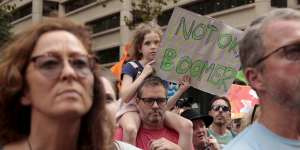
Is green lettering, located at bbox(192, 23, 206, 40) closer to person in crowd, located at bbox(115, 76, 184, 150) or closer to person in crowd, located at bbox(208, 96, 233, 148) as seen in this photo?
person in crowd, located at bbox(115, 76, 184, 150)

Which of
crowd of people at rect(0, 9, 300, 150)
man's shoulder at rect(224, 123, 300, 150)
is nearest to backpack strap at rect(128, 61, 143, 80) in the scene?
crowd of people at rect(0, 9, 300, 150)

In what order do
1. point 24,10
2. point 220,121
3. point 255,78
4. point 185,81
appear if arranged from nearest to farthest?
point 255,78 < point 185,81 < point 220,121 < point 24,10

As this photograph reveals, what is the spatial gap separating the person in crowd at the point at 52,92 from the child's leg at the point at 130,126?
5.23 ft

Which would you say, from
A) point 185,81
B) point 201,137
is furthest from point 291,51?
point 201,137

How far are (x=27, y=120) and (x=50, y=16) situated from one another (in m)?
0.50

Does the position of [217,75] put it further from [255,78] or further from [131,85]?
[255,78]

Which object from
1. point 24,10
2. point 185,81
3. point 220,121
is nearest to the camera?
point 185,81

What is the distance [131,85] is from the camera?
4.63m

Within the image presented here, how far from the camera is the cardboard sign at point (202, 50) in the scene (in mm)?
5105

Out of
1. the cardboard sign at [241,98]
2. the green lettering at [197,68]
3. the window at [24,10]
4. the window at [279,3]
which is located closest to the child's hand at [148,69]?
the green lettering at [197,68]

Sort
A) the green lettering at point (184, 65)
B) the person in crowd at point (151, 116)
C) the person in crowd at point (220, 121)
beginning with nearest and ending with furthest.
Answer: the person in crowd at point (151, 116), the green lettering at point (184, 65), the person in crowd at point (220, 121)

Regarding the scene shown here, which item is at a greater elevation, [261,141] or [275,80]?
[275,80]

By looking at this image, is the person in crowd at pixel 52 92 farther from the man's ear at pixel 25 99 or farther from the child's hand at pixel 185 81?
the child's hand at pixel 185 81

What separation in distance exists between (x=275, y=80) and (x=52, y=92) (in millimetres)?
981
